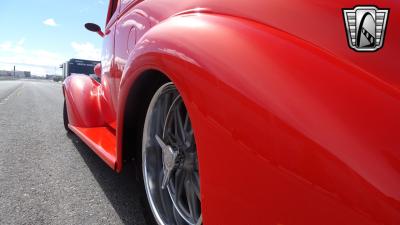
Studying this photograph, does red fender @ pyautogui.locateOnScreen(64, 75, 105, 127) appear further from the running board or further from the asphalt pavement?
the asphalt pavement

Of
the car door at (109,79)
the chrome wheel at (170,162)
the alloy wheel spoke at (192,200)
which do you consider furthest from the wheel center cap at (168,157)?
the car door at (109,79)

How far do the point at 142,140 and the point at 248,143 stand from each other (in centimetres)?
114

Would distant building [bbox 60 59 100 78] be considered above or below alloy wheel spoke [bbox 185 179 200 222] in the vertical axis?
below

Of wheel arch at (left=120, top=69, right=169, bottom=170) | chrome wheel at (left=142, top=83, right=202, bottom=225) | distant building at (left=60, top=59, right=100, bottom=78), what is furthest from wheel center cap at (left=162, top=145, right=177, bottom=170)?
distant building at (left=60, top=59, right=100, bottom=78)

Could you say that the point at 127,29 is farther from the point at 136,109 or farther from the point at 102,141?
the point at 136,109

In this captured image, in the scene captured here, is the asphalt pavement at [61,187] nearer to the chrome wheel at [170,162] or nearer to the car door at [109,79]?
the chrome wheel at [170,162]

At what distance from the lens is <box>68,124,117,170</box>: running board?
2.39 meters

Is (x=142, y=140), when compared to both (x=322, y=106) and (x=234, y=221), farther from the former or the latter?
(x=322, y=106)

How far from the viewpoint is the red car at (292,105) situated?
0.94 meters

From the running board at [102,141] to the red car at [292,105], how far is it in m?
0.95

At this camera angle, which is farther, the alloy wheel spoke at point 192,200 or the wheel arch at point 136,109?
the wheel arch at point 136,109

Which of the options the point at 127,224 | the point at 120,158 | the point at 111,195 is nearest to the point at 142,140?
the point at 120,158

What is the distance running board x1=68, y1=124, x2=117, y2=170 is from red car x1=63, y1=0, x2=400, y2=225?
949 millimetres

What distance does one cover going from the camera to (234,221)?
1.21m
